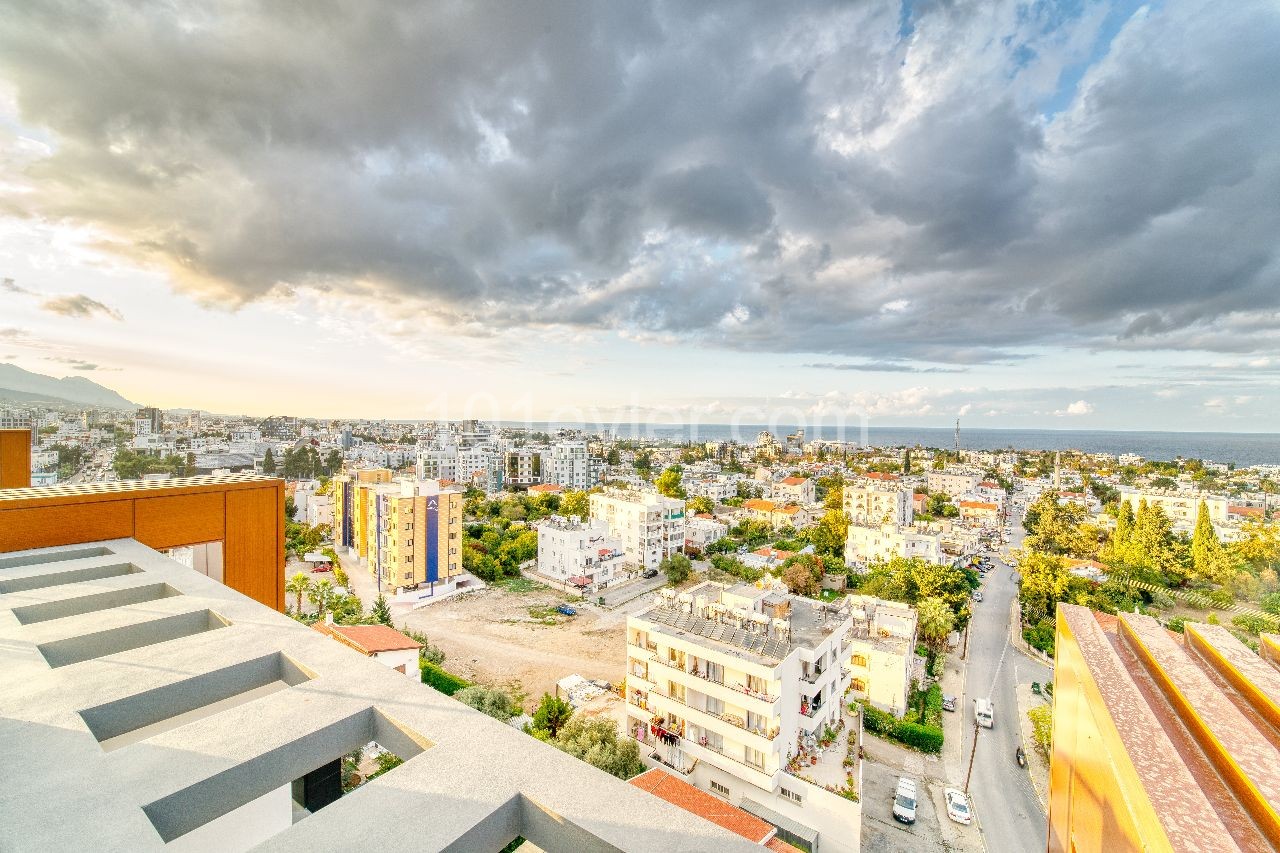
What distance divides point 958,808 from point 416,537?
1663 cm

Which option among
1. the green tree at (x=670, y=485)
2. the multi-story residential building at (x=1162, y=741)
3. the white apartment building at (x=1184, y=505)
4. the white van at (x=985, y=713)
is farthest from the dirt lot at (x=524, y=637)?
the white apartment building at (x=1184, y=505)

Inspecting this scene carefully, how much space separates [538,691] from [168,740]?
1282cm

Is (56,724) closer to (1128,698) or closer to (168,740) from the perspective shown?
(168,740)

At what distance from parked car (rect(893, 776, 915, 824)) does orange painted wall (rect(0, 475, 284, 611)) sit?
10.4 m

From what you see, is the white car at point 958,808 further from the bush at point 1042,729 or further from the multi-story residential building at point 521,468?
the multi-story residential building at point 521,468

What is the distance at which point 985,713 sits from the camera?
42.5 ft

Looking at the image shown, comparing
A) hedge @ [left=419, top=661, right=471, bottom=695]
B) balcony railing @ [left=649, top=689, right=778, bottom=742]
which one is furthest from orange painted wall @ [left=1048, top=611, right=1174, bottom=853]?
hedge @ [left=419, top=661, right=471, bottom=695]

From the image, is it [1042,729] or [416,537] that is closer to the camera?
[1042,729]

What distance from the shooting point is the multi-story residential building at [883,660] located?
1282 cm

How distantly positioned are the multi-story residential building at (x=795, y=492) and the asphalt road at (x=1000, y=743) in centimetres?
2020

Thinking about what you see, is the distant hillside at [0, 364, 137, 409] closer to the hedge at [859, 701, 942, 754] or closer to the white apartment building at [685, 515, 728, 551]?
the hedge at [859, 701, 942, 754]

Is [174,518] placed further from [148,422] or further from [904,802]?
[148,422]

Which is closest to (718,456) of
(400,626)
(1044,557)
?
(1044,557)

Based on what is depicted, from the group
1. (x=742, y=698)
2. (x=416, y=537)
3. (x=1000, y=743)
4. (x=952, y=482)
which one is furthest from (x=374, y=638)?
(x=952, y=482)
